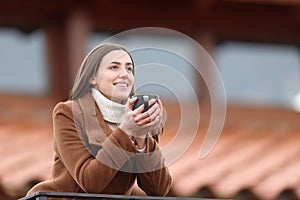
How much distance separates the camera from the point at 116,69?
4.55 metres

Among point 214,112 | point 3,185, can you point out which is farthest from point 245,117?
point 214,112

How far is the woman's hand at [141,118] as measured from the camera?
4281mm

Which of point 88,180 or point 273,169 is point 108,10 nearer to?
point 273,169


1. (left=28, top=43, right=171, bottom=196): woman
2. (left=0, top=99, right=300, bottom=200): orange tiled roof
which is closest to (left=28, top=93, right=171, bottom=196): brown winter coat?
(left=28, top=43, right=171, bottom=196): woman

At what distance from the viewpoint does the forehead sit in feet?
15.0

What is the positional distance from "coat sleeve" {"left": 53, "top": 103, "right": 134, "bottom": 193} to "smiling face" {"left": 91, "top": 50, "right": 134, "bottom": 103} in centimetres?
15

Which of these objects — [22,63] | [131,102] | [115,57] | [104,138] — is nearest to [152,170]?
[104,138]

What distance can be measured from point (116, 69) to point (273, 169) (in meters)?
5.26

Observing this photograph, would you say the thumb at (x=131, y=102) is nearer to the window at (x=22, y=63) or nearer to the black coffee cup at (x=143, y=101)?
the black coffee cup at (x=143, y=101)

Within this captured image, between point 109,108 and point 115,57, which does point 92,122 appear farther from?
point 115,57

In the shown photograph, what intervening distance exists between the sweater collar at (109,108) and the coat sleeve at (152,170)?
6.0 inches

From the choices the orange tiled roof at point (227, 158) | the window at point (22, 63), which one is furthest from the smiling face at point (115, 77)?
the window at point (22, 63)

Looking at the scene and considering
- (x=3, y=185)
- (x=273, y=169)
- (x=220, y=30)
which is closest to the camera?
(x=3, y=185)

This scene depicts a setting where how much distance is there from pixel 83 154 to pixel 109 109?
0.19 m
